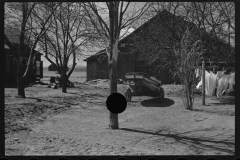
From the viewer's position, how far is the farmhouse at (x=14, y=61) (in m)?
3.14

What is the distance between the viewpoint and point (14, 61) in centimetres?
462

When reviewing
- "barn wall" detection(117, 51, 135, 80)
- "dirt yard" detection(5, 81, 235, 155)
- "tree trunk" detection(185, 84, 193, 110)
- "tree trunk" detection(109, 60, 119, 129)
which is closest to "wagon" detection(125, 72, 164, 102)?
"dirt yard" detection(5, 81, 235, 155)

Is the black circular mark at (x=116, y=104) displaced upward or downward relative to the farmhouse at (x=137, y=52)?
downward

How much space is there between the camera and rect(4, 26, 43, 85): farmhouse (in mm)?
3145

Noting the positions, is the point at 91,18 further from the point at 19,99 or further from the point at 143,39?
the point at 19,99

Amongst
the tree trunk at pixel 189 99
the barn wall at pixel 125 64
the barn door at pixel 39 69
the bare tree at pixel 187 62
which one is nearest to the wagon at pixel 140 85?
the barn wall at pixel 125 64

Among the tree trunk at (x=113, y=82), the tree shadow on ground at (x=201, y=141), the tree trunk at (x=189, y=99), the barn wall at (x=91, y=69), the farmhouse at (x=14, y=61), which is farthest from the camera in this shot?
the tree trunk at (x=189, y=99)

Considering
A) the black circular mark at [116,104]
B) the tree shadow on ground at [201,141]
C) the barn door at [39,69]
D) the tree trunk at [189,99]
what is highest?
the barn door at [39,69]

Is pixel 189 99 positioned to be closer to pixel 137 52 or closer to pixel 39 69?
pixel 137 52

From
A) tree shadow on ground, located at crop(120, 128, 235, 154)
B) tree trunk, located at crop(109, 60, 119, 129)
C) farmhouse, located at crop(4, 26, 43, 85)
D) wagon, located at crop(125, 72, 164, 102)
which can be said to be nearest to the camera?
tree shadow on ground, located at crop(120, 128, 235, 154)

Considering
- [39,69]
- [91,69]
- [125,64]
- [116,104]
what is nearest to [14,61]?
[39,69]

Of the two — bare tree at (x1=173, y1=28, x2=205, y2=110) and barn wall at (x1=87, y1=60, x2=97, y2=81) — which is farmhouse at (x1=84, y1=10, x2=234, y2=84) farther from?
bare tree at (x1=173, y1=28, x2=205, y2=110)

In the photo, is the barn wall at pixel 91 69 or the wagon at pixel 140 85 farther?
the barn wall at pixel 91 69

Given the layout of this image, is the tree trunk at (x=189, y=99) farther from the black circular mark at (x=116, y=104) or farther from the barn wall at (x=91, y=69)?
the black circular mark at (x=116, y=104)
